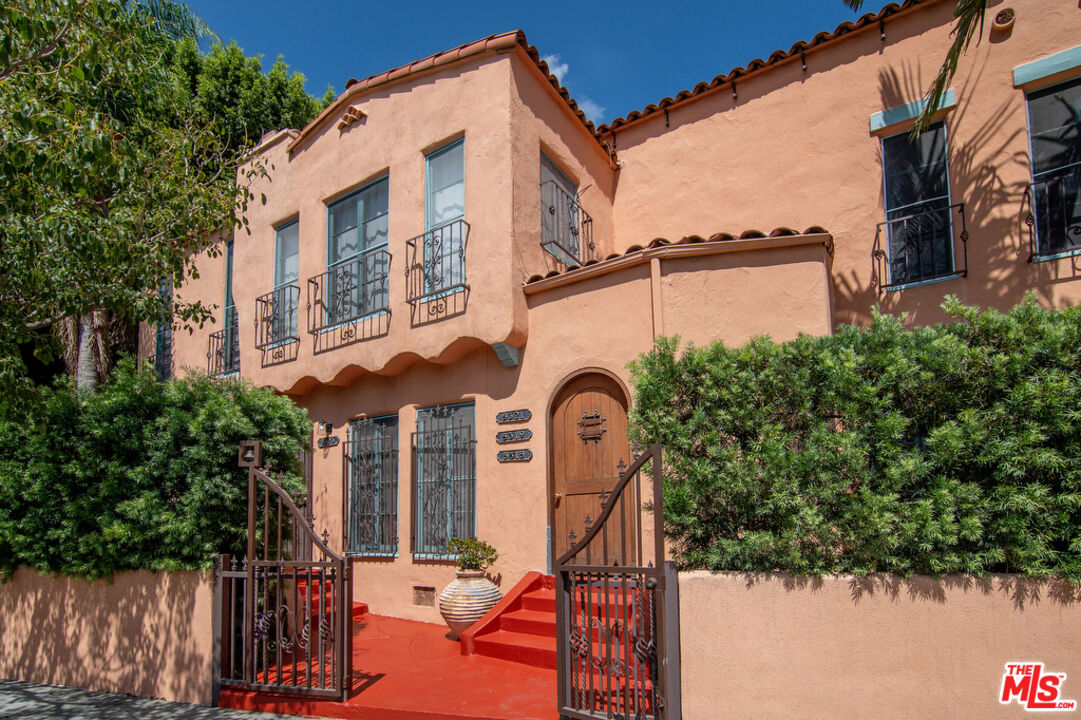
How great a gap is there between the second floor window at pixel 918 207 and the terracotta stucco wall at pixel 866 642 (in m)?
4.72

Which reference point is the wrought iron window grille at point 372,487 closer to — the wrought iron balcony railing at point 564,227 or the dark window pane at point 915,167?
the wrought iron balcony railing at point 564,227

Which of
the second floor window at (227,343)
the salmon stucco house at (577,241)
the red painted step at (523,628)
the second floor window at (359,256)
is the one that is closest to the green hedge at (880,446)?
the red painted step at (523,628)

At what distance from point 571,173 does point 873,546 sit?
6936 millimetres

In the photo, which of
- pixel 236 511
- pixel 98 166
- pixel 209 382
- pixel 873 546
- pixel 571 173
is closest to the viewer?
pixel 873 546

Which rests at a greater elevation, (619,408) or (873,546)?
(619,408)

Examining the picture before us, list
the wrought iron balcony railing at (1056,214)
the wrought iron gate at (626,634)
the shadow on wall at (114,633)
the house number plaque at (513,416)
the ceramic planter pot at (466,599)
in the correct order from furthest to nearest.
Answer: the house number plaque at (513,416), the ceramic planter pot at (466,599), the wrought iron balcony railing at (1056,214), the shadow on wall at (114,633), the wrought iron gate at (626,634)

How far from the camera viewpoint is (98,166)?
21.0 feet

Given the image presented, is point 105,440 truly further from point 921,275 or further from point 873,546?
point 921,275

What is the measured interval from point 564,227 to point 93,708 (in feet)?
24.2

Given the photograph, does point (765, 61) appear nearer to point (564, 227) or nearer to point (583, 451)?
point (564, 227)

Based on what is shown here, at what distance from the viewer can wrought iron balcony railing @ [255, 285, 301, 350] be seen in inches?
446

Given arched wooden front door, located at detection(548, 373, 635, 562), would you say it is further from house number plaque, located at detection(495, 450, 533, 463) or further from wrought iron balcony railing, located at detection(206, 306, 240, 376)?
wrought iron balcony railing, located at detection(206, 306, 240, 376)

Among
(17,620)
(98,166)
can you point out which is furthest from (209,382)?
(17,620)

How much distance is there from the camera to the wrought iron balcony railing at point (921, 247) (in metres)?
8.06
